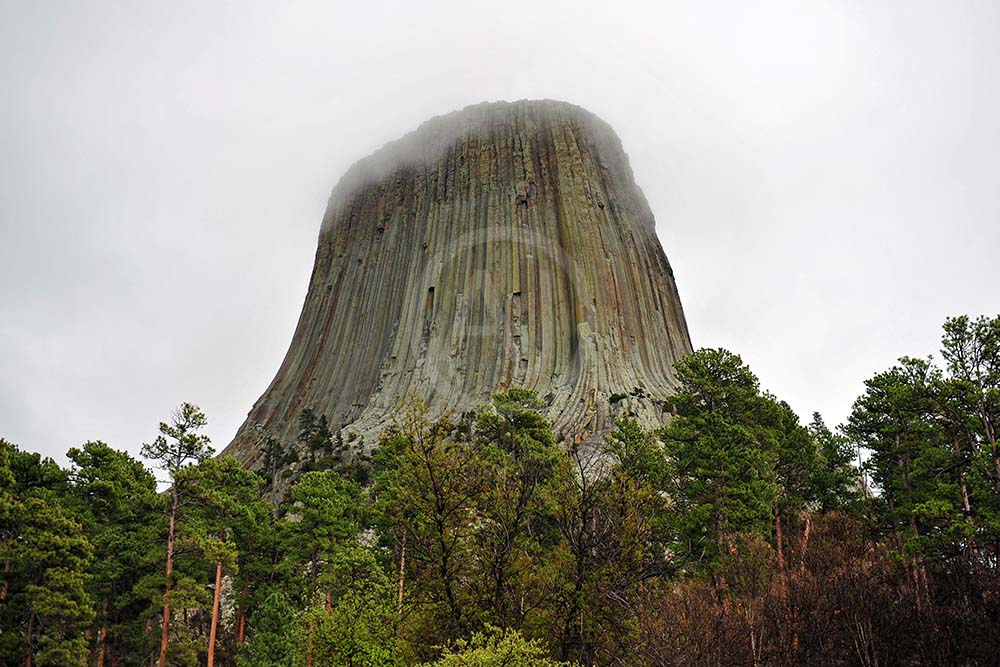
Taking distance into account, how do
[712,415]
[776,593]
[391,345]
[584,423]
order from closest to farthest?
[776,593] < [712,415] < [584,423] < [391,345]

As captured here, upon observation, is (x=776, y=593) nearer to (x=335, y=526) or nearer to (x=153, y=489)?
(x=335, y=526)

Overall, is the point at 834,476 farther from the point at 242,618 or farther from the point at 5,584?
the point at 5,584

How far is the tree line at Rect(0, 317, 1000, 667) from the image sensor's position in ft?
56.9

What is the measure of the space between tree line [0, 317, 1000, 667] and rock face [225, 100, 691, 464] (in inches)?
1016

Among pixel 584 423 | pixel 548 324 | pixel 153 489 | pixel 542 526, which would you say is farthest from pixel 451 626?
pixel 548 324

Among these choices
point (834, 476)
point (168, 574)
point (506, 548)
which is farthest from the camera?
point (834, 476)

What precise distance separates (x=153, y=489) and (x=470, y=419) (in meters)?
30.8

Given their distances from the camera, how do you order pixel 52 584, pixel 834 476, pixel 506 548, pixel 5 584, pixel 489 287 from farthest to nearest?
pixel 489 287, pixel 834 476, pixel 5 584, pixel 52 584, pixel 506 548

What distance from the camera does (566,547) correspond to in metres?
19.7

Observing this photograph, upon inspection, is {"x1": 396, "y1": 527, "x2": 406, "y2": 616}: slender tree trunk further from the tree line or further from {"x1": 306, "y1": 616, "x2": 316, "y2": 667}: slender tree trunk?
{"x1": 306, "y1": 616, "x2": 316, "y2": 667}: slender tree trunk

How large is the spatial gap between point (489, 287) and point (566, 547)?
51.8 metres

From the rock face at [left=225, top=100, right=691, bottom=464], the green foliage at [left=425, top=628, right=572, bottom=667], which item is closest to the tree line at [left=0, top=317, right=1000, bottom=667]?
the green foliage at [left=425, top=628, right=572, bottom=667]

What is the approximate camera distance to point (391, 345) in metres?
72.0

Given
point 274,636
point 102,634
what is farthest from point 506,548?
point 102,634
